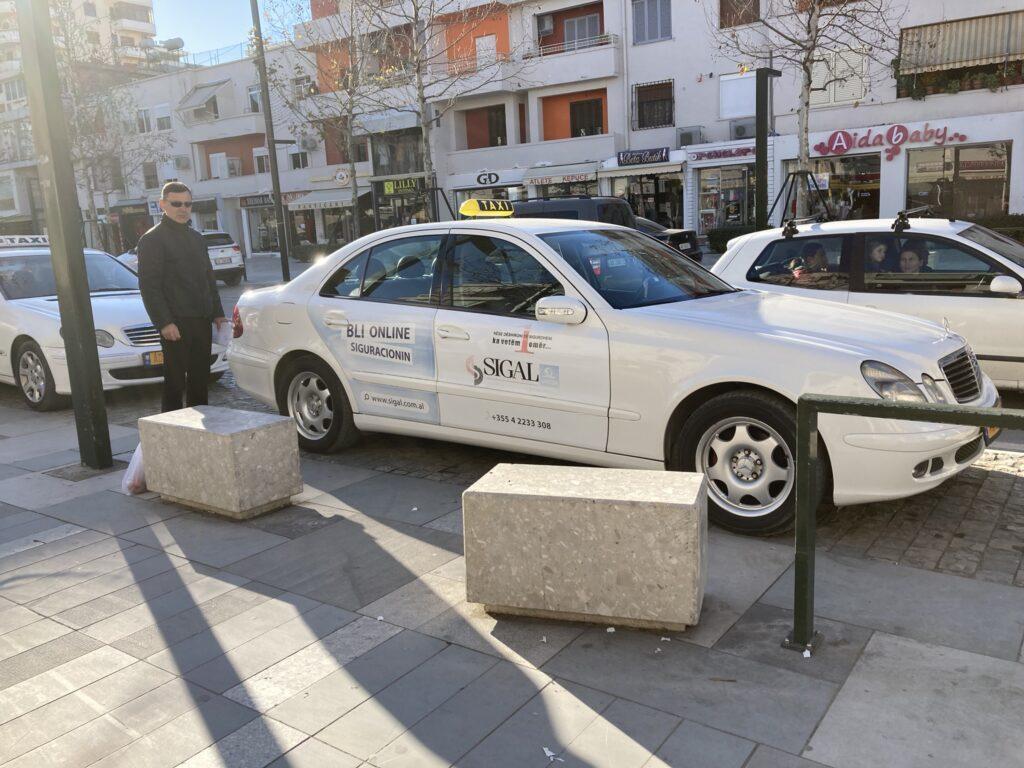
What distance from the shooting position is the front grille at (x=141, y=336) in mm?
8797

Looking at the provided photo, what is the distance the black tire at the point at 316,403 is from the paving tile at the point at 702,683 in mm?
3154

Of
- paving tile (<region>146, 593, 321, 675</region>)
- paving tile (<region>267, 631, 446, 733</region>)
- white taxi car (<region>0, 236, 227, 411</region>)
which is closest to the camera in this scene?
paving tile (<region>267, 631, 446, 733</region>)

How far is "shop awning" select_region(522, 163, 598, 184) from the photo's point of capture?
31.1 m

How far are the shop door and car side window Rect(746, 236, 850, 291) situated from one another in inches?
110

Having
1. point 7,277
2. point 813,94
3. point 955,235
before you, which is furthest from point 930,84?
point 7,277

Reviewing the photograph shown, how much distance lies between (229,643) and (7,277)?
770cm

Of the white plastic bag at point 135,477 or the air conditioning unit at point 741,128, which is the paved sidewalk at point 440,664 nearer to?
the white plastic bag at point 135,477

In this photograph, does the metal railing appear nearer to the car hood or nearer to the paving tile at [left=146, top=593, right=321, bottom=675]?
the car hood

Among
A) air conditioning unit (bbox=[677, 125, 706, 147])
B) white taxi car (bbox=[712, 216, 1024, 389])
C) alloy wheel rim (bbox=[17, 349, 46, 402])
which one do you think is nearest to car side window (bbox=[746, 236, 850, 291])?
white taxi car (bbox=[712, 216, 1024, 389])

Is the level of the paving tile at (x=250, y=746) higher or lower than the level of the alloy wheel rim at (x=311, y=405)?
lower

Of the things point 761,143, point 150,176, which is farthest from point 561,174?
point 150,176

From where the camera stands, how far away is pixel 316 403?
21.2 ft

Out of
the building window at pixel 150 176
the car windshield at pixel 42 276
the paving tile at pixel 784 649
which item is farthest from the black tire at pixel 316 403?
the building window at pixel 150 176

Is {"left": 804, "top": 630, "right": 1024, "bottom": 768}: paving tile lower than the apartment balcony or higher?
lower
